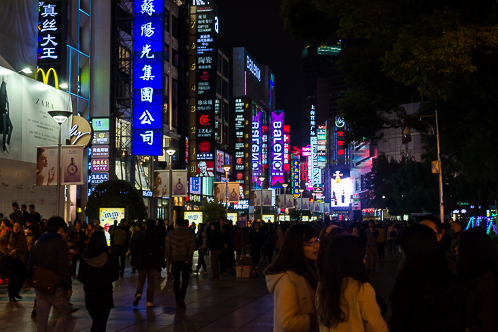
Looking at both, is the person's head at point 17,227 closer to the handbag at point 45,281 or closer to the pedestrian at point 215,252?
the handbag at point 45,281

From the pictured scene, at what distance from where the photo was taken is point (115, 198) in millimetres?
33719

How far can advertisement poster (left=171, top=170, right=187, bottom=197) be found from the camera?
105 feet

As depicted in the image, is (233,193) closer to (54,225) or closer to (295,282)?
(54,225)

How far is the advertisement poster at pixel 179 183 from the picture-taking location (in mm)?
32125

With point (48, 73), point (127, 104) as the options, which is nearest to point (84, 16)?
point (127, 104)

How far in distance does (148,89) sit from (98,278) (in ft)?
133

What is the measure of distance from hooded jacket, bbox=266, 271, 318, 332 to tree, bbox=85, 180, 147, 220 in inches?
1178

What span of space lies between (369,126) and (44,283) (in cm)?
1363

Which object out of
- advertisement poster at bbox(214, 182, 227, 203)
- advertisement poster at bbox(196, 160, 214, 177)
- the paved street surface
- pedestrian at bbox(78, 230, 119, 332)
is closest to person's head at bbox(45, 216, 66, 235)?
pedestrian at bbox(78, 230, 119, 332)

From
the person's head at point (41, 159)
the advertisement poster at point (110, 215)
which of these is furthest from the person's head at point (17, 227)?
the advertisement poster at point (110, 215)

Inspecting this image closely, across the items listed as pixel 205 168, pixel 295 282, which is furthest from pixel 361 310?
pixel 205 168

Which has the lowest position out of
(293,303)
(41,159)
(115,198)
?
(293,303)

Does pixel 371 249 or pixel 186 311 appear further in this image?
pixel 371 249

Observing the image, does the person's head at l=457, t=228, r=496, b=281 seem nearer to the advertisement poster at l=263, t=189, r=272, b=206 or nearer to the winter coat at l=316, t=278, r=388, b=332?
the winter coat at l=316, t=278, r=388, b=332
